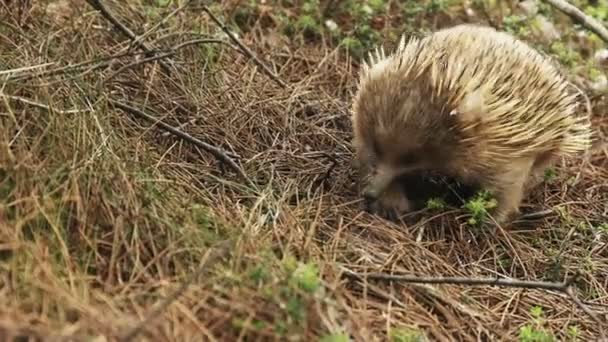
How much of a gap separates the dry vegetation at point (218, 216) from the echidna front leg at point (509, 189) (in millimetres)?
101

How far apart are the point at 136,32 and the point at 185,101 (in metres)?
0.58

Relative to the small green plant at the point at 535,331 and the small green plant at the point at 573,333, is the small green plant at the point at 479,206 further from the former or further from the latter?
the small green plant at the point at 573,333

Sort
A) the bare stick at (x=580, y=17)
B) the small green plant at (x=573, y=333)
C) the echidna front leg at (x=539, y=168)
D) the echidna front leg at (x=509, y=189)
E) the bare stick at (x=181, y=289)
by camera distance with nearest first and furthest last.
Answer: the bare stick at (x=181, y=289) < the small green plant at (x=573, y=333) < the echidna front leg at (x=509, y=189) < the echidna front leg at (x=539, y=168) < the bare stick at (x=580, y=17)

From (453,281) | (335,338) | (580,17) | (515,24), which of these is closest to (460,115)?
(453,281)

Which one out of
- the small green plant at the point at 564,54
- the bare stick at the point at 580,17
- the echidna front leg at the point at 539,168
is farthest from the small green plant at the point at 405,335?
the small green plant at the point at 564,54

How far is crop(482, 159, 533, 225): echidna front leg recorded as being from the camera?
358cm

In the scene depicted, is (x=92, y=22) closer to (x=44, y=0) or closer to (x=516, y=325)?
(x=44, y=0)

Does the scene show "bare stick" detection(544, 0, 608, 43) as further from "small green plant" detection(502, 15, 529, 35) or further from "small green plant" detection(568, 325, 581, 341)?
"small green plant" detection(568, 325, 581, 341)

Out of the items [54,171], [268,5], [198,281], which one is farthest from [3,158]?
[268,5]

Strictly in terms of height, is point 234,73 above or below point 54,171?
below

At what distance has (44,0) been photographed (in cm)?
418

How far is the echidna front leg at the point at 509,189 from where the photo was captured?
3580mm

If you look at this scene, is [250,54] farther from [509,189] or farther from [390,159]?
[509,189]

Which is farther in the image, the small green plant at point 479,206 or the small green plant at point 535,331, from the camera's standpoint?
the small green plant at point 479,206
